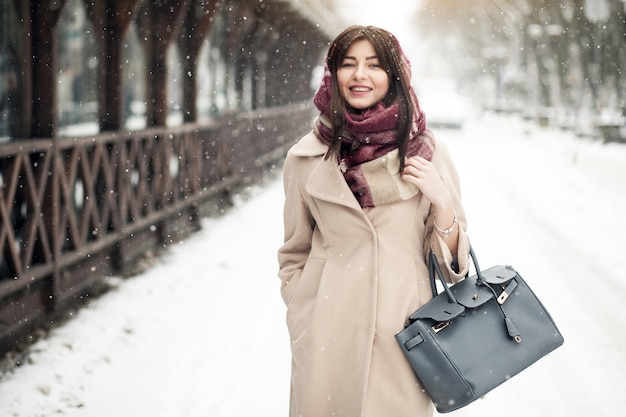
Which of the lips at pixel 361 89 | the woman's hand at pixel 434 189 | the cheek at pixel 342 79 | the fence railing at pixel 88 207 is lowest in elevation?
the fence railing at pixel 88 207

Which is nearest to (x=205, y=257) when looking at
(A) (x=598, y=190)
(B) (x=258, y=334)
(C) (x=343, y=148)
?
(B) (x=258, y=334)

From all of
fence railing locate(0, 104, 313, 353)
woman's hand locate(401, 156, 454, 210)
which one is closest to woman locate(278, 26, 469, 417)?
woman's hand locate(401, 156, 454, 210)

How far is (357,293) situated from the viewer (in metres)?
2.27

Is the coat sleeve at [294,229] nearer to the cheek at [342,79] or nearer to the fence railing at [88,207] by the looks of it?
the cheek at [342,79]

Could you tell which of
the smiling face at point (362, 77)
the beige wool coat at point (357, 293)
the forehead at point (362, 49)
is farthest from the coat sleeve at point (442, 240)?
the forehead at point (362, 49)

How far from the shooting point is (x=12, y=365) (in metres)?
4.70

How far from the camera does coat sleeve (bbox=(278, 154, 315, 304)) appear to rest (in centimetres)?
243

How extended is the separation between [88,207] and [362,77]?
4491 mm

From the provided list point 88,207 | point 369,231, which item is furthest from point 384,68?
point 88,207

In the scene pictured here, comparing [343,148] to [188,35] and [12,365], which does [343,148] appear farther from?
[188,35]

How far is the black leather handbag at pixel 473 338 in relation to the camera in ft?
6.77

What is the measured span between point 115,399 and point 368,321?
2623 mm

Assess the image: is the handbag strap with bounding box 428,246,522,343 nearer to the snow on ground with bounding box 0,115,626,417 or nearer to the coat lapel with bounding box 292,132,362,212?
the coat lapel with bounding box 292,132,362,212

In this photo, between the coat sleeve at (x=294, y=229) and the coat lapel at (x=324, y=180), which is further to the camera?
the coat sleeve at (x=294, y=229)
